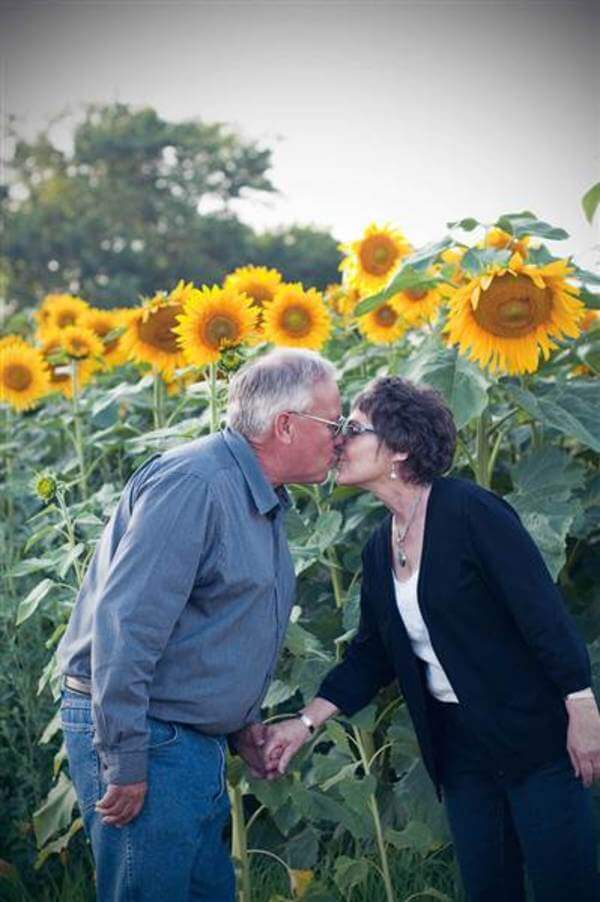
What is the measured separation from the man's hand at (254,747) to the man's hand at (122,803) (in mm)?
451

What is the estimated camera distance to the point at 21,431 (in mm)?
5859

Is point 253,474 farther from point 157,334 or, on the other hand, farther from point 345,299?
point 345,299

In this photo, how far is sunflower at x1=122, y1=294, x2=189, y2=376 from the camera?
417 cm

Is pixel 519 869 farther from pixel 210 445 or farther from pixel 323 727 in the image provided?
pixel 210 445

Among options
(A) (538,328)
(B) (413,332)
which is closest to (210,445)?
(A) (538,328)

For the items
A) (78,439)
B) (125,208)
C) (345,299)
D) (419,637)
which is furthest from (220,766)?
(125,208)

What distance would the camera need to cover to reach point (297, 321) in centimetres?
421

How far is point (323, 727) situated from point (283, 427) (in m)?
1.20

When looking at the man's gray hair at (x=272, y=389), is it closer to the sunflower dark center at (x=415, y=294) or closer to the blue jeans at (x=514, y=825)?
the blue jeans at (x=514, y=825)

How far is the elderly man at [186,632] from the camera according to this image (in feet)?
8.61

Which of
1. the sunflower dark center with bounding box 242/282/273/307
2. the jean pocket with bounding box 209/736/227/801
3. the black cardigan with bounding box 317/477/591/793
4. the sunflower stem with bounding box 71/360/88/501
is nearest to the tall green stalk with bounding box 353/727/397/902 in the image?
the black cardigan with bounding box 317/477/591/793

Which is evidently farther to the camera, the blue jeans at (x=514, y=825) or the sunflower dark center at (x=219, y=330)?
the sunflower dark center at (x=219, y=330)

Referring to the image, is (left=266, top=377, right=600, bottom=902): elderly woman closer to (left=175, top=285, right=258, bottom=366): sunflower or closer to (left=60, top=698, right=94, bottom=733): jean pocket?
(left=60, top=698, right=94, bottom=733): jean pocket

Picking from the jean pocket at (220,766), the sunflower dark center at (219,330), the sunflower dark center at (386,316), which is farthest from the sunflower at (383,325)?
the jean pocket at (220,766)
